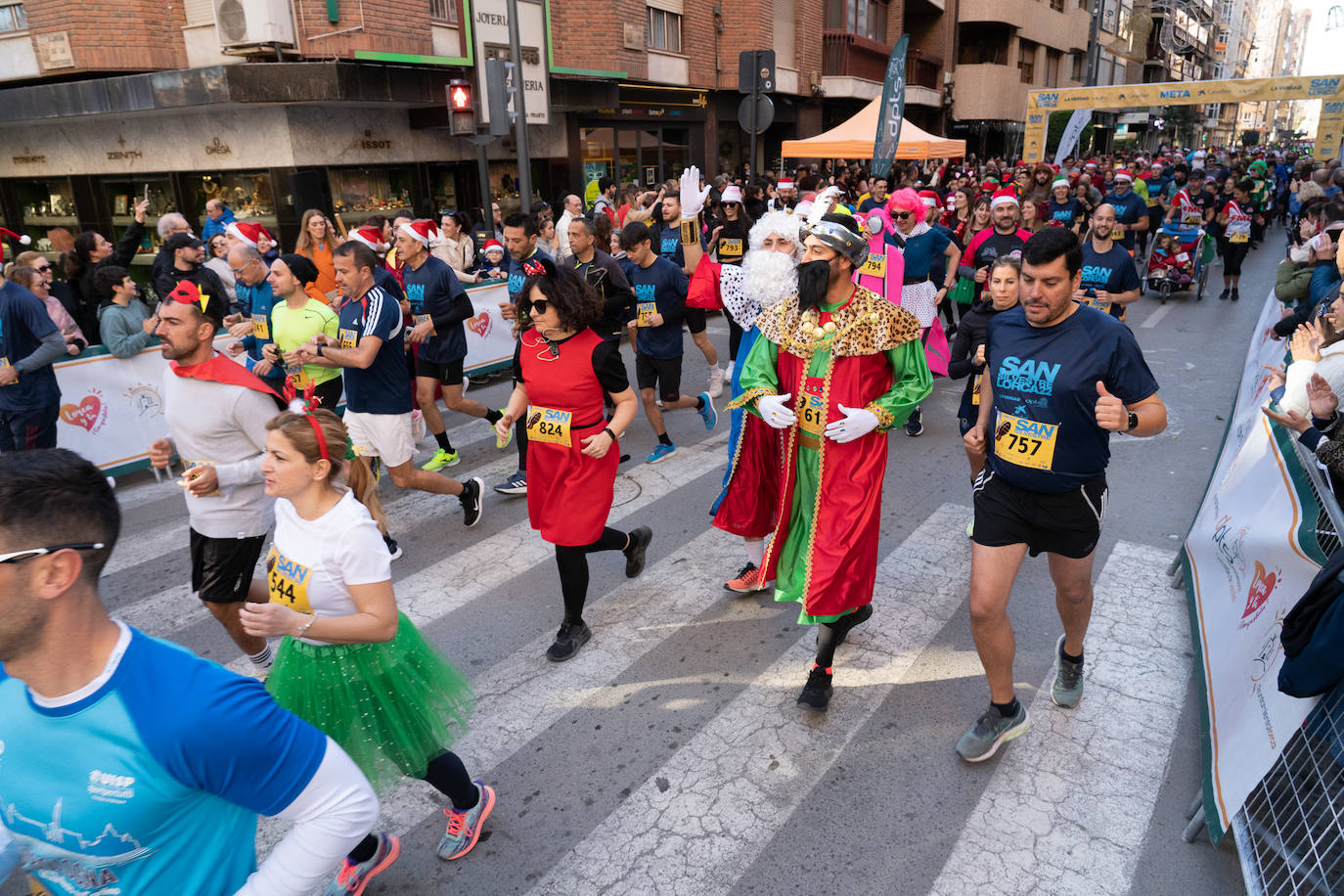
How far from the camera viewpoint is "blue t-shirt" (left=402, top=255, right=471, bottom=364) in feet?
22.0

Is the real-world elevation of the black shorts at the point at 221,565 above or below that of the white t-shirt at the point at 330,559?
below

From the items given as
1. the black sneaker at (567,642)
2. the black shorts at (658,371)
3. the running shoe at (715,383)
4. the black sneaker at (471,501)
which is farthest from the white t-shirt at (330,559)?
the running shoe at (715,383)

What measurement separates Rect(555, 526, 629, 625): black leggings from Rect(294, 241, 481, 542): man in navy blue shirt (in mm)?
1685

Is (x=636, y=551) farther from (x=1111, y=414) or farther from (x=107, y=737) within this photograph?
(x=107, y=737)

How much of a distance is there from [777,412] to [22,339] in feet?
18.5

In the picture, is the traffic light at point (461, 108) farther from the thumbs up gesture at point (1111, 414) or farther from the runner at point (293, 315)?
the thumbs up gesture at point (1111, 414)

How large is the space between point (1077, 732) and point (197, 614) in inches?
187

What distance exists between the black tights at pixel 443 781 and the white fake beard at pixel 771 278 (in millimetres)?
2473

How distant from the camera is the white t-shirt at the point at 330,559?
2535mm

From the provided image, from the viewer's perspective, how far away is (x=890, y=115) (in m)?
11.6

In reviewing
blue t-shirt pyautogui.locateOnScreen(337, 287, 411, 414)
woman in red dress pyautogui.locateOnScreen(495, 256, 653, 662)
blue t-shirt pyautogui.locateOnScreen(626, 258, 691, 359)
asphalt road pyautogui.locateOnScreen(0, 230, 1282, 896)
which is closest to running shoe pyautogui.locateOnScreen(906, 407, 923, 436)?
asphalt road pyautogui.locateOnScreen(0, 230, 1282, 896)

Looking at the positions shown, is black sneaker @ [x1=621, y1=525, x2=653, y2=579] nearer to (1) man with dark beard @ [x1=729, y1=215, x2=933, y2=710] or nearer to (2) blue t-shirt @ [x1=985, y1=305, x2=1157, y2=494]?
(1) man with dark beard @ [x1=729, y1=215, x2=933, y2=710]

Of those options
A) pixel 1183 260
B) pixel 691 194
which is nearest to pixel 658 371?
pixel 691 194

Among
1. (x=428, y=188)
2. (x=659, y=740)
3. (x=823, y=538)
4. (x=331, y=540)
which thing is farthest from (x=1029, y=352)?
(x=428, y=188)
